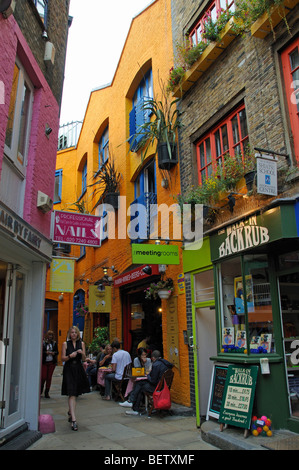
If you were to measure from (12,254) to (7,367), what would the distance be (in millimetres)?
1776

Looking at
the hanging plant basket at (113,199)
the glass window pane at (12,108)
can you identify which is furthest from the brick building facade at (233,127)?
the hanging plant basket at (113,199)

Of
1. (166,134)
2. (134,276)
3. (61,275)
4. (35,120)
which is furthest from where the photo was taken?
(134,276)

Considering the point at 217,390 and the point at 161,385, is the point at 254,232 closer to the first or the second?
the point at 217,390

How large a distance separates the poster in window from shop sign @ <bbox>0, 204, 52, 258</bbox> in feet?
11.6

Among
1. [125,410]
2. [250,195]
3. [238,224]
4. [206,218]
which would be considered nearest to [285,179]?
[250,195]

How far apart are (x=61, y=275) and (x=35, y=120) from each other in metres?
3.38

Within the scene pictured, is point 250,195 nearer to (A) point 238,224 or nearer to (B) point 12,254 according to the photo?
(A) point 238,224

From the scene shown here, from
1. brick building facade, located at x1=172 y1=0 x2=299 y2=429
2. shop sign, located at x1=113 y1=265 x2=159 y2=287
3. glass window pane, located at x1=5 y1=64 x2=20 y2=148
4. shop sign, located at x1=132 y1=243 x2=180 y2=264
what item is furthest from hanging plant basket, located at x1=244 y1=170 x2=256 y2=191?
shop sign, located at x1=113 y1=265 x2=159 y2=287

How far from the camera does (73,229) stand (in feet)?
26.8

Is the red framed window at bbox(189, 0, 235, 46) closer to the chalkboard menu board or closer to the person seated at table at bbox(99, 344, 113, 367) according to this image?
the chalkboard menu board

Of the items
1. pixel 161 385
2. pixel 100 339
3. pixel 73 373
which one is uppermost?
pixel 100 339

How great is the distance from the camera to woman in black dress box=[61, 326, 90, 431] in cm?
662

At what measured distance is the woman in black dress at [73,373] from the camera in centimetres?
662

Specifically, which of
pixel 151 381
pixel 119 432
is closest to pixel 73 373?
pixel 119 432
